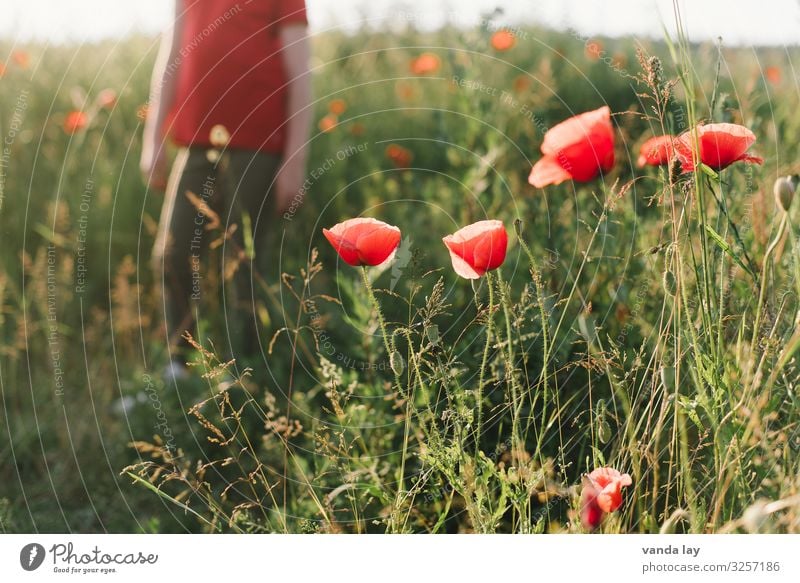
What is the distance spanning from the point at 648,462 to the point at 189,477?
30.3 inches

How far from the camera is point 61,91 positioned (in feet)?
7.57

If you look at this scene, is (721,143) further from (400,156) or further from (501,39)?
(400,156)

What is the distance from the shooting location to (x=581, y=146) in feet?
3.08

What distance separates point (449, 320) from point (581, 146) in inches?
17.0

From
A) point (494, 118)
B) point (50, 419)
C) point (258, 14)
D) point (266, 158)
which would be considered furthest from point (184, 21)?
point (50, 419)

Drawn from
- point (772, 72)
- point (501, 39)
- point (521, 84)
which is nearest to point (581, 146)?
point (501, 39)

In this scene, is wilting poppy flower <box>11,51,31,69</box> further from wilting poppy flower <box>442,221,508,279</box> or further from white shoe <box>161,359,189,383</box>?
wilting poppy flower <box>442,221,508,279</box>

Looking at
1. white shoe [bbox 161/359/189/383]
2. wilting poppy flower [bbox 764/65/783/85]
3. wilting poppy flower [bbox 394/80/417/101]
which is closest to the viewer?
white shoe [bbox 161/359/189/383]

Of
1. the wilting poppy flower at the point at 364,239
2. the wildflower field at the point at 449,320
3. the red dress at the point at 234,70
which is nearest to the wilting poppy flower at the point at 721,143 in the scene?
the wildflower field at the point at 449,320

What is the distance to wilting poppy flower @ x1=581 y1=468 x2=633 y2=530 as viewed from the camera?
32.6 inches

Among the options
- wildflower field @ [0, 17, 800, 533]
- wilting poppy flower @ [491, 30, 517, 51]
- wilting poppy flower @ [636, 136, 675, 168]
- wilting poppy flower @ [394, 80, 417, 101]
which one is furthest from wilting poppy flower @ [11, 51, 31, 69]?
wilting poppy flower @ [636, 136, 675, 168]

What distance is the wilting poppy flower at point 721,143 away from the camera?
2.83ft

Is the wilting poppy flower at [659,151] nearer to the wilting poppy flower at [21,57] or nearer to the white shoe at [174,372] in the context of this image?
the white shoe at [174,372]
